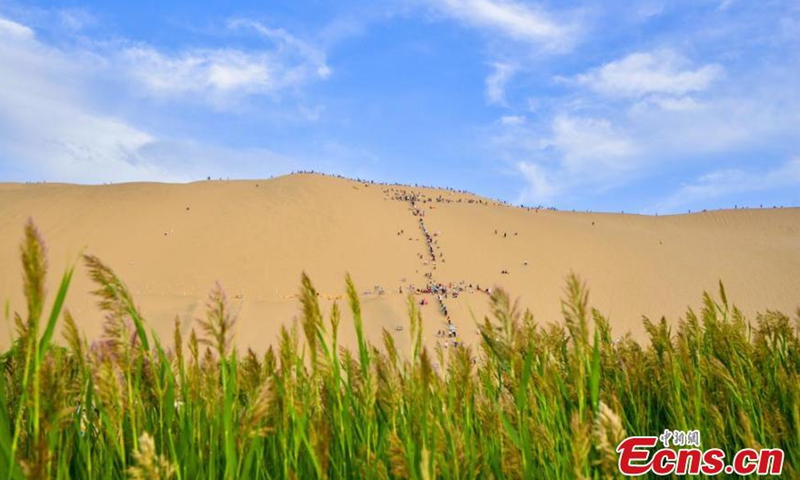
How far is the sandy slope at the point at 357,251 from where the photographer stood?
2447 centimetres

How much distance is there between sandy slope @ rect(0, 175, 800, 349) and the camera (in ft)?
80.3

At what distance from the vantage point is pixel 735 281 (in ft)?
97.6

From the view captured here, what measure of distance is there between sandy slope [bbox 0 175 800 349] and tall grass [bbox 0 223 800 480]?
1827cm

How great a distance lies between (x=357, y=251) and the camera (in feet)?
100

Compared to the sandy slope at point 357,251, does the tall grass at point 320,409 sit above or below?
below

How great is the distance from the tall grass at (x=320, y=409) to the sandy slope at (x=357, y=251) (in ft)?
59.9

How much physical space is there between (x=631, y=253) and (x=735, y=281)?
535cm

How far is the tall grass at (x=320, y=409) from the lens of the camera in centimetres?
119

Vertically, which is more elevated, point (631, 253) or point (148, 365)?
point (631, 253)

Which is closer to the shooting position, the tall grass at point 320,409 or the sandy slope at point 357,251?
the tall grass at point 320,409

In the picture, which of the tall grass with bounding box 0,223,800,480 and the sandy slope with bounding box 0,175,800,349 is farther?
the sandy slope with bounding box 0,175,800,349

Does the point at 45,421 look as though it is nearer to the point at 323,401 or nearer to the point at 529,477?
the point at 529,477

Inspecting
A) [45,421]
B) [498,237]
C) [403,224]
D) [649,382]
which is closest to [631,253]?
[498,237]

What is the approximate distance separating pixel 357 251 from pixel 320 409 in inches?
1127
